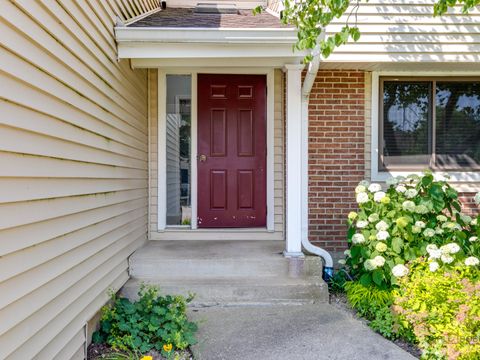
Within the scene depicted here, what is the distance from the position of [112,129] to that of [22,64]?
4.78ft

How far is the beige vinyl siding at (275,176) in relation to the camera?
477cm

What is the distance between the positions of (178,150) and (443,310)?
3.41 m

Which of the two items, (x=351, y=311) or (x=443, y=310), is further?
(x=351, y=311)

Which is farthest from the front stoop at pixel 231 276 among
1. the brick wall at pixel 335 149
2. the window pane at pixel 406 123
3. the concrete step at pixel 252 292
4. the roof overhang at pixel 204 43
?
the roof overhang at pixel 204 43

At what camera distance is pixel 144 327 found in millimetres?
2807

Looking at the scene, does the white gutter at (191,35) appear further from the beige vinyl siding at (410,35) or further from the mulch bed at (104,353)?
the mulch bed at (104,353)

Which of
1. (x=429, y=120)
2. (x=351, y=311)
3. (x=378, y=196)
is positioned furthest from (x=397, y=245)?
(x=429, y=120)

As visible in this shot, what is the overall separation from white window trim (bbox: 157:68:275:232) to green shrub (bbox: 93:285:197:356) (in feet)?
6.14

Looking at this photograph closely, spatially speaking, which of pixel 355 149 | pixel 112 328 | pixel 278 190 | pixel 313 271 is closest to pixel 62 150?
pixel 112 328

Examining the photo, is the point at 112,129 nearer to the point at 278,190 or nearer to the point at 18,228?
the point at 18,228

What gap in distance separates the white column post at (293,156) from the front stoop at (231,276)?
0.21 meters

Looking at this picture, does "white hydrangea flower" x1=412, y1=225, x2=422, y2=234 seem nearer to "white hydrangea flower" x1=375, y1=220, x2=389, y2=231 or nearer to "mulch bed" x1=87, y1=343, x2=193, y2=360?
"white hydrangea flower" x1=375, y1=220, x2=389, y2=231

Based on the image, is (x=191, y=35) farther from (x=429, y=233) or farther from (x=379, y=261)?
(x=429, y=233)

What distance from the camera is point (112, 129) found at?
3.27m
